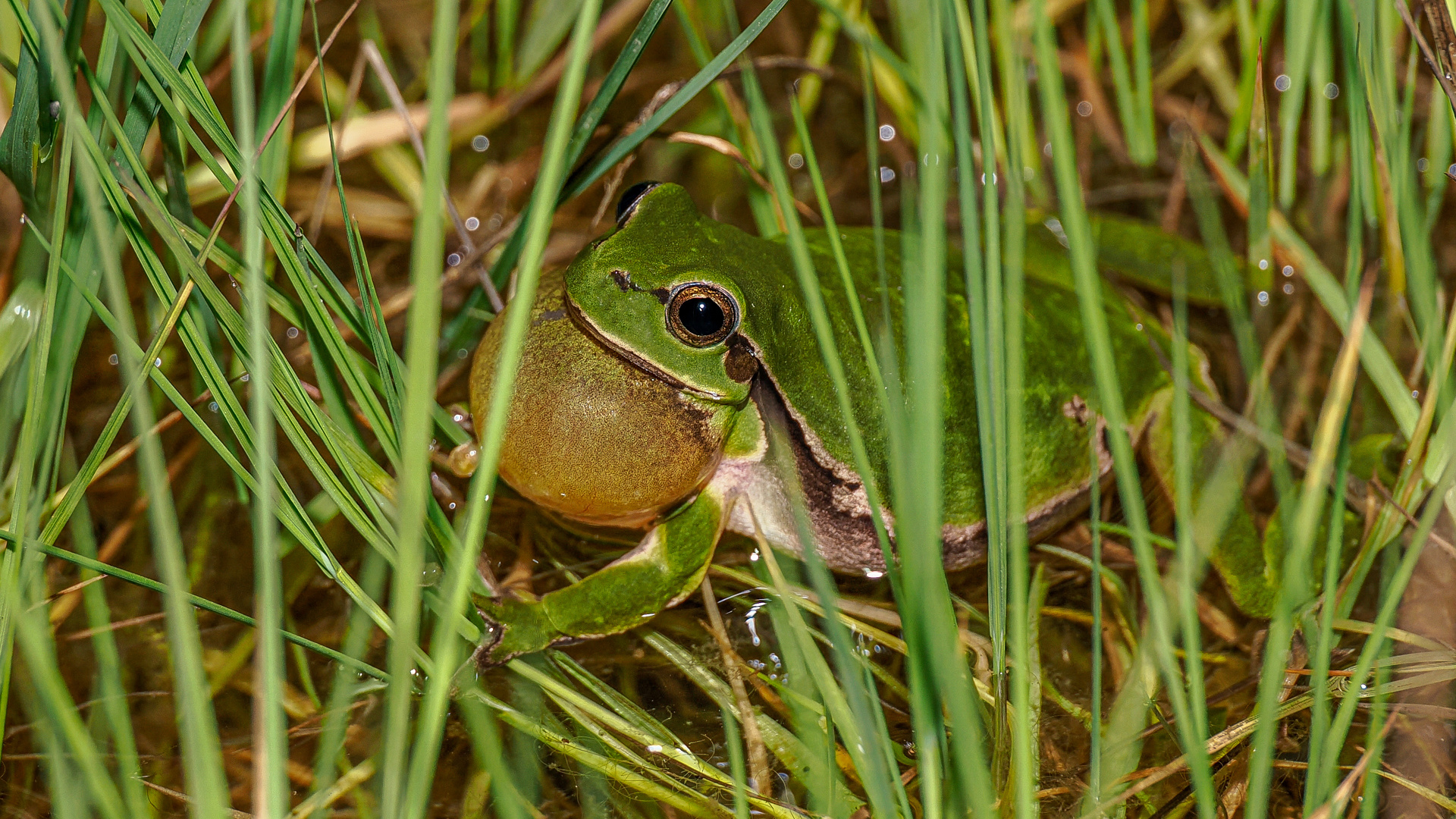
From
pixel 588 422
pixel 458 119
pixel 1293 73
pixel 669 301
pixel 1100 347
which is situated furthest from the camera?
pixel 458 119

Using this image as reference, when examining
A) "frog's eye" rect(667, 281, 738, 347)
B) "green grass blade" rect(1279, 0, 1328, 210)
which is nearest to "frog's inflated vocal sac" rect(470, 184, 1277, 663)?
"frog's eye" rect(667, 281, 738, 347)

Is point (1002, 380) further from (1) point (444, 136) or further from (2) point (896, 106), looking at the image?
(2) point (896, 106)

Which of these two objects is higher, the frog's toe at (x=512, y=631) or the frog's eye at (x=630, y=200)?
the frog's eye at (x=630, y=200)

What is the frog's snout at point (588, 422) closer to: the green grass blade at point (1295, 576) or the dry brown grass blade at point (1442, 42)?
the green grass blade at point (1295, 576)

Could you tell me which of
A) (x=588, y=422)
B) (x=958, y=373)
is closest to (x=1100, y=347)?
(x=958, y=373)

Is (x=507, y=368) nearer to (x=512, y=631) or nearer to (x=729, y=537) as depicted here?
(x=512, y=631)

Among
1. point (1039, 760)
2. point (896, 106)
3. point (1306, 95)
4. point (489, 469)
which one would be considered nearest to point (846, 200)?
point (896, 106)

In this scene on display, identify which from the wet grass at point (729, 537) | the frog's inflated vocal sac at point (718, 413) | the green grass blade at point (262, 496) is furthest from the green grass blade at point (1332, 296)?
the green grass blade at point (262, 496)
